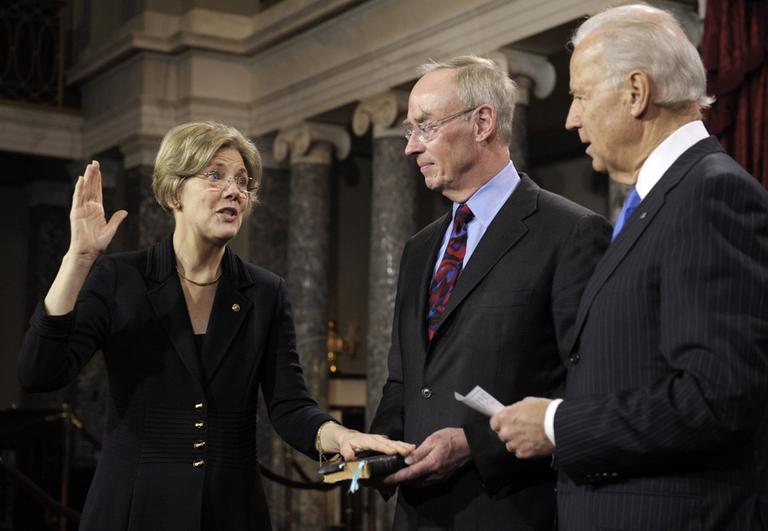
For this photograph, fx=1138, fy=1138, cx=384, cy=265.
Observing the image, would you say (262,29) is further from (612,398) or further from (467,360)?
(612,398)

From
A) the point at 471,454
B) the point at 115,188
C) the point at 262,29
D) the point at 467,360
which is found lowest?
the point at 471,454

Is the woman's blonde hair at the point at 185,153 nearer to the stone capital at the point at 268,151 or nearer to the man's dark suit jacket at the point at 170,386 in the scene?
the man's dark suit jacket at the point at 170,386

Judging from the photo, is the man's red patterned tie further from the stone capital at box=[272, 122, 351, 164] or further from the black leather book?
the stone capital at box=[272, 122, 351, 164]

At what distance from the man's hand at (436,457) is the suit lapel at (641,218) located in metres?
0.60

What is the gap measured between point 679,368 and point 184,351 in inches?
66.1

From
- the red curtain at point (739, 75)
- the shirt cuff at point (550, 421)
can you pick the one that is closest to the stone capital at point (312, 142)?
the red curtain at point (739, 75)

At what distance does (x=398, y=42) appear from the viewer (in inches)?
396

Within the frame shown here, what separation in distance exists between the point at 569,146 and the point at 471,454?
10.8 metres

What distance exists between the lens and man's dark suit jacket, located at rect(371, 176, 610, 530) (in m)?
3.02

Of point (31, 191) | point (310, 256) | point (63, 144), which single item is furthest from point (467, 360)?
point (31, 191)

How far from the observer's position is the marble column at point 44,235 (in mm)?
15109

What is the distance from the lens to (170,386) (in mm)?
3377

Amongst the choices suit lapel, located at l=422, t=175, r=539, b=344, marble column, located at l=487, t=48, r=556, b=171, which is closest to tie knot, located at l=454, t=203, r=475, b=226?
suit lapel, located at l=422, t=175, r=539, b=344

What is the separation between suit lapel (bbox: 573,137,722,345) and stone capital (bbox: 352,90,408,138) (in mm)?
7746
